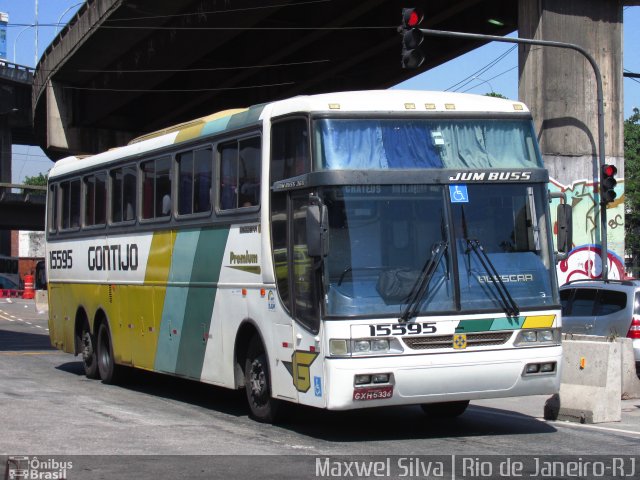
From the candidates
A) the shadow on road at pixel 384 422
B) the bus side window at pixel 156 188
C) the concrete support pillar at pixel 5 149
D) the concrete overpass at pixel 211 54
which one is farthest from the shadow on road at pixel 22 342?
the concrete support pillar at pixel 5 149

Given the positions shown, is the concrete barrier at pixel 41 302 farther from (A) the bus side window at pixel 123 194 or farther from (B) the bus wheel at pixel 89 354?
(A) the bus side window at pixel 123 194

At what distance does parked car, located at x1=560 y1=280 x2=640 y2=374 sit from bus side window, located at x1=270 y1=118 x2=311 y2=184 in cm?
721

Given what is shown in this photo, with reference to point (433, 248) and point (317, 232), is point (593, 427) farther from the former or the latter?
point (317, 232)

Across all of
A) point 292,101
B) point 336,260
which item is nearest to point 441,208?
point 336,260

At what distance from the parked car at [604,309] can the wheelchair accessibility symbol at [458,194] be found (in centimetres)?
645

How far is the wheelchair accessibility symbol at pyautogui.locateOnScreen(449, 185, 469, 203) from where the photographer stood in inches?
417

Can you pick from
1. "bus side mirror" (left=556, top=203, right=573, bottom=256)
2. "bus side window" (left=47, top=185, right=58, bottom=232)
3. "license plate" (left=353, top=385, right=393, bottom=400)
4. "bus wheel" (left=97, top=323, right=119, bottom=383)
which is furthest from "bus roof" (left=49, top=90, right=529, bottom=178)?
"bus side window" (left=47, top=185, right=58, bottom=232)

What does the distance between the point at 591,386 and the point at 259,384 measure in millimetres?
3886

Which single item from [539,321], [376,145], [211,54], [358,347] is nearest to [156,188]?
[376,145]

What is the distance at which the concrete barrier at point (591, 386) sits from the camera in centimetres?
1222

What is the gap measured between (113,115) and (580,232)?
2849cm

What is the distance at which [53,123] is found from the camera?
44719 mm

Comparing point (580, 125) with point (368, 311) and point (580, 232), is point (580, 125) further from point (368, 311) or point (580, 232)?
point (368, 311)

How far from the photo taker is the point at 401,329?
1012 centimetres
